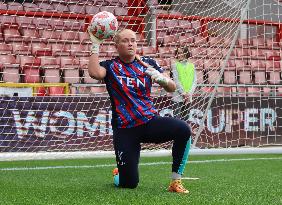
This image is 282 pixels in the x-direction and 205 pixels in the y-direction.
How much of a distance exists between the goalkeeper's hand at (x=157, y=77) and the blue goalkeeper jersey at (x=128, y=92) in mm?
281

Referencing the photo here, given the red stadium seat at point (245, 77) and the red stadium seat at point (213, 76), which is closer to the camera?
the red stadium seat at point (213, 76)

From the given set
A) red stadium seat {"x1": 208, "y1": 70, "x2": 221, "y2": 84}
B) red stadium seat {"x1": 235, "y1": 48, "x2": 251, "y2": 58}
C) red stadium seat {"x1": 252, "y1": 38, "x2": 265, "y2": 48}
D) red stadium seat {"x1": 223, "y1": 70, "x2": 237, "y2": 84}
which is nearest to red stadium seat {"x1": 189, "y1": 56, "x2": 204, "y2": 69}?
red stadium seat {"x1": 208, "y1": 70, "x2": 221, "y2": 84}

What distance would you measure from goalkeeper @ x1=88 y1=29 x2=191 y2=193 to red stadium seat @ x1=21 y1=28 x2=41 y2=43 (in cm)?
331

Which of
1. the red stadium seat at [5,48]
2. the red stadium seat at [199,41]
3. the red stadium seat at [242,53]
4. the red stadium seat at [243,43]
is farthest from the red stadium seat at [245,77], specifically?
the red stadium seat at [5,48]

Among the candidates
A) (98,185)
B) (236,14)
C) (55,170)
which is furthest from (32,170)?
(236,14)

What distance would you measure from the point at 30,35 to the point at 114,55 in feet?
4.36

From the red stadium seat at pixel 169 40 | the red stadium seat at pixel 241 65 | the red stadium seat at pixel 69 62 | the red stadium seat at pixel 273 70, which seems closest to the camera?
the red stadium seat at pixel 169 40

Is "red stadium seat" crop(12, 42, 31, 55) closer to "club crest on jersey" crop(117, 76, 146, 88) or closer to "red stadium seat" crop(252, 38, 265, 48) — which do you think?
"club crest on jersey" crop(117, 76, 146, 88)

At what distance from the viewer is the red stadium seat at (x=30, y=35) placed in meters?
8.06

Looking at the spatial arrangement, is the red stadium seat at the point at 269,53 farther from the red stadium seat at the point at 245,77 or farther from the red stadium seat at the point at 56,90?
the red stadium seat at the point at 56,90

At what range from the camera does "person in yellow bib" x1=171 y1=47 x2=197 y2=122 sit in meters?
8.84

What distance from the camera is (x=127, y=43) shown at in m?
4.70

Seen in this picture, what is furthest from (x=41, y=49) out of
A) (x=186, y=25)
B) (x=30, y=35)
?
(x=186, y=25)

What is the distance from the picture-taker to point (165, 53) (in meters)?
8.87
